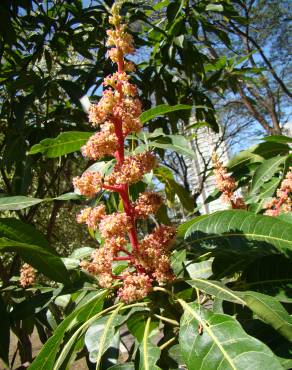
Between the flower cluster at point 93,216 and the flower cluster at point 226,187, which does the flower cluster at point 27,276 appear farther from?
the flower cluster at point 226,187

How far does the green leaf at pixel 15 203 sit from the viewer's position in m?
1.04

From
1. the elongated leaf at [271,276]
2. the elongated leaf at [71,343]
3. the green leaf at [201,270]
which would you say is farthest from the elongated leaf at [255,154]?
the elongated leaf at [71,343]

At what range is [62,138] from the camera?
1195 mm

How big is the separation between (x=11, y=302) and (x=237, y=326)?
1071mm

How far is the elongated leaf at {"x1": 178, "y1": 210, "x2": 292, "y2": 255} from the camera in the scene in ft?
2.86

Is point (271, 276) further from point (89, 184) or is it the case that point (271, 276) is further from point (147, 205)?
point (89, 184)

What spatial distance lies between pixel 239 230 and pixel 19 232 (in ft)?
1.73

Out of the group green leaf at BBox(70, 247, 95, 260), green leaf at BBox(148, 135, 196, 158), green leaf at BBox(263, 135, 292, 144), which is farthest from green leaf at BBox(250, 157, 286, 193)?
green leaf at BBox(70, 247, 95, 260)

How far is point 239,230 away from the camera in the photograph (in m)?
0.94

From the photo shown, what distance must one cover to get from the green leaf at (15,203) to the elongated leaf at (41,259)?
117mm

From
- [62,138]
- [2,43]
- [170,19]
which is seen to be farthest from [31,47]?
[62,138]

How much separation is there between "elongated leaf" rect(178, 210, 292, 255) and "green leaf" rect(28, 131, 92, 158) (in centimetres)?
43

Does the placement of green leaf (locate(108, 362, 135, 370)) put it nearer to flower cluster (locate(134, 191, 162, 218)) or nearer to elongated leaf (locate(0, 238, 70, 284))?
elongated leaf (locate(0, 238, 70, 284))

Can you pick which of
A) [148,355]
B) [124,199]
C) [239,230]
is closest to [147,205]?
[124,199]
